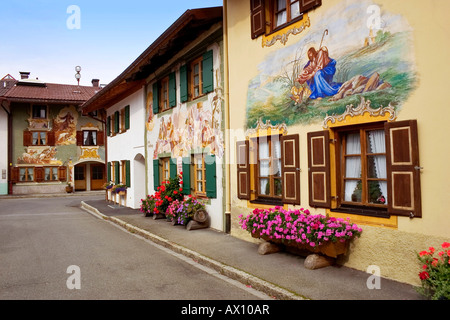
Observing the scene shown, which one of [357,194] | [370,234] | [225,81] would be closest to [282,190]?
[357,194]

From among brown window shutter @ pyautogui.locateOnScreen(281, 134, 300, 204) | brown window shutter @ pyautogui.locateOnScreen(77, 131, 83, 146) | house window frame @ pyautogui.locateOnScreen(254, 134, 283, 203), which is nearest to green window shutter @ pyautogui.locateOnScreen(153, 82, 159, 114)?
house window frame @ pyautogui.locateOnScreen(254, 134, 283, 203)

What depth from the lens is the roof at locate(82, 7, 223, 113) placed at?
923 centimetres

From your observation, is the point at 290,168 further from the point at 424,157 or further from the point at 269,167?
the point at 424,157

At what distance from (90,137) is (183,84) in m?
22.0

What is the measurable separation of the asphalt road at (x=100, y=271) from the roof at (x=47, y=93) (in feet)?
69.1

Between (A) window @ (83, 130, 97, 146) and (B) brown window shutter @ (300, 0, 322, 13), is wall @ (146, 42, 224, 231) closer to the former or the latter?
(B) brown window shutter @ (300, 0, 322, 13)

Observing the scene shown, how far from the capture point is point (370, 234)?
5570 mm

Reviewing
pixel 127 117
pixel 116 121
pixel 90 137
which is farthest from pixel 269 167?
pixel 90 137

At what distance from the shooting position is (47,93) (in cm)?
3089

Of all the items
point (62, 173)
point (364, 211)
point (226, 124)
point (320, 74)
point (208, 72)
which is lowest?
point (364, 211)

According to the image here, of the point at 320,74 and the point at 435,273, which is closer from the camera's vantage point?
the point at 435,273

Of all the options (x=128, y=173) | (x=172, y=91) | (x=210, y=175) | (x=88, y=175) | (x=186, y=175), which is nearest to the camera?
(x=210, y=175)

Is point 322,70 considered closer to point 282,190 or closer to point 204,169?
point 282,190
